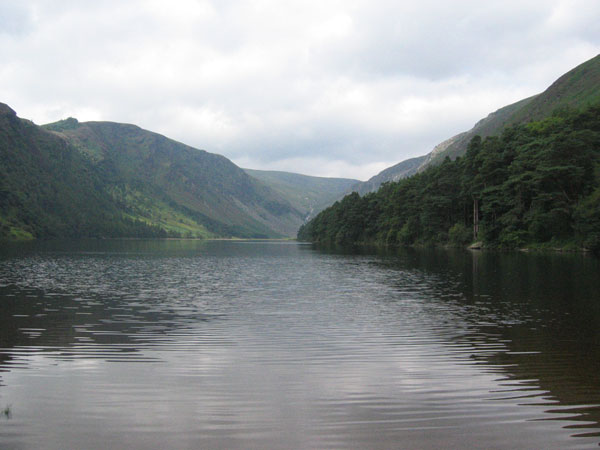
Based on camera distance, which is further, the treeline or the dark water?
the treeline

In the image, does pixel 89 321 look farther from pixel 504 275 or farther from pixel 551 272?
pixel 551 272

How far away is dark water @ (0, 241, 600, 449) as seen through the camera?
402 inches

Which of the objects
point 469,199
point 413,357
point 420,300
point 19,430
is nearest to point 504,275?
point 420,300

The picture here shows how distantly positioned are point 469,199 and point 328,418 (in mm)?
121670

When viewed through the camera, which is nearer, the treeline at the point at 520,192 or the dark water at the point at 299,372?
the dark water at the point at 299,372

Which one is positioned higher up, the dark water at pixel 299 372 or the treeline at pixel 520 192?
the treeline at pixel 520 192

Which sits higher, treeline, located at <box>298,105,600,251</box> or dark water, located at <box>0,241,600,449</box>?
treeline, located at <box>298,105,600,251</box>

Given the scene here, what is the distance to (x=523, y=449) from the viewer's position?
9453 millimetres

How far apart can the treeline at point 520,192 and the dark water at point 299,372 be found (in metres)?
62.8

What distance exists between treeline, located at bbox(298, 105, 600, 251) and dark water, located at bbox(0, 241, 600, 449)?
2474 inches

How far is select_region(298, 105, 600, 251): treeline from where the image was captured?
88500 millimetres

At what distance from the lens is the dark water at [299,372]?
1021cm

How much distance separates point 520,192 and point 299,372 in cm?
9570

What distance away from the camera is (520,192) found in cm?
9925
